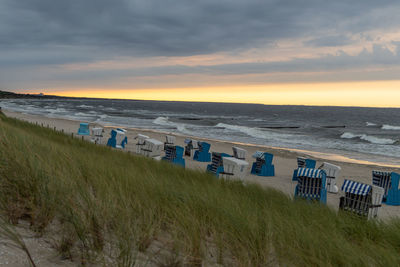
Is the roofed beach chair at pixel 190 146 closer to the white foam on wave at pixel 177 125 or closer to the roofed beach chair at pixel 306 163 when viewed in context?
the roofed beach chair at pixel 306 163

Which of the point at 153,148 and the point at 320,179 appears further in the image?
the point at 153,148

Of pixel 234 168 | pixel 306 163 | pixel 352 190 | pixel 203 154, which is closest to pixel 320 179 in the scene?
pixel 352 190

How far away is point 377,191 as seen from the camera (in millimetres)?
6648

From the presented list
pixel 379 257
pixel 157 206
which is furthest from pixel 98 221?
pixel 379 257

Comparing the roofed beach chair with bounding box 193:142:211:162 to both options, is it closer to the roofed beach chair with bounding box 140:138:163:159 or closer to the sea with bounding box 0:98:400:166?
the roofed beach chair with bounding box 140:138:163:159

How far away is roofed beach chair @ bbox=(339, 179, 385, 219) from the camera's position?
6633mm

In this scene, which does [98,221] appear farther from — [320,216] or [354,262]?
[320,216]

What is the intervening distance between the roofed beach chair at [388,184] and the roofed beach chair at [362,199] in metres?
2.83

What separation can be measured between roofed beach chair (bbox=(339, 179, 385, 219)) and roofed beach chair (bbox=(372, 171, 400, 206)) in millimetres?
2826

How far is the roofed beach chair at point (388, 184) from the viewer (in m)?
9.00

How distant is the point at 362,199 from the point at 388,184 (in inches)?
133

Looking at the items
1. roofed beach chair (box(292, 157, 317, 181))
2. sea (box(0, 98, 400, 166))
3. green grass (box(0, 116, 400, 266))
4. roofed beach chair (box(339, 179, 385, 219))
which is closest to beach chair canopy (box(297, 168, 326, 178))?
roofed beach chair (box(339, 179, 385, 219))

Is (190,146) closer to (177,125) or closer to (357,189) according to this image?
(357,189)

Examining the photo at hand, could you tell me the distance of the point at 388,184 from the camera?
371 inches
